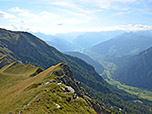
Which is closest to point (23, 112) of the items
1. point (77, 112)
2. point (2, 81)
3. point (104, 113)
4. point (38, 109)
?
point (38, 109)

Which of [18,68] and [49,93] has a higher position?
[49,93]

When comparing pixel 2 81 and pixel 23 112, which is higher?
pixel 23 112

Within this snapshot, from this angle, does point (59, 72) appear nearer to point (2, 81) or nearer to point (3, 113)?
point (3, 113)

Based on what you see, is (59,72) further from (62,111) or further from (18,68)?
(18,68)

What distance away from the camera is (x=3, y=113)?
51.1 meters

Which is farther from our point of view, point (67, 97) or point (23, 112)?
point (67, 97)

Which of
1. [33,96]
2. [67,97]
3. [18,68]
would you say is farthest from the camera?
[18,68]

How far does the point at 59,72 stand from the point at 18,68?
251 feet

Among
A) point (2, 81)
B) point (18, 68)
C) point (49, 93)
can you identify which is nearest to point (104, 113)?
point (49, 93)

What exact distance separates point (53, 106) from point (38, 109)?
715 centimetres

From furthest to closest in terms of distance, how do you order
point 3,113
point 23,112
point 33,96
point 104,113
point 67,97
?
point 104,113 → point 67,97 → point 33,96 → point 3,113 → point 23,112

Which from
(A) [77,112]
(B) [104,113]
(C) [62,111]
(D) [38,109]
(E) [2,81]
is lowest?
(B) [104,113]

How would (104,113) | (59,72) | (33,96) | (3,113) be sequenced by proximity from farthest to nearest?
(104,113)
(59,72)
(33,96)
(3,113)

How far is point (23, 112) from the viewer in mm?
44312
